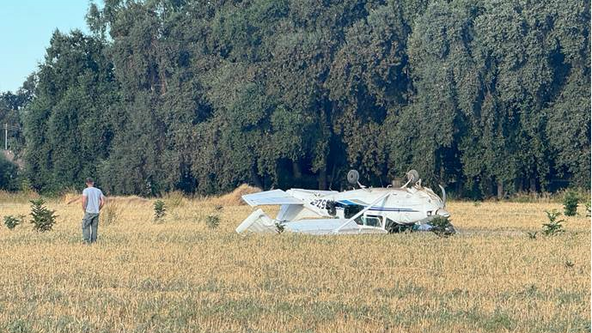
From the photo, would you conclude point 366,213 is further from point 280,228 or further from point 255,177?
point 255,177

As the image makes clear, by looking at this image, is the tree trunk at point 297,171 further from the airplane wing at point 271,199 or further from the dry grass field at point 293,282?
the dry grass field at point 293,282

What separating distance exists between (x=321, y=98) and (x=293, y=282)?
3803 cm

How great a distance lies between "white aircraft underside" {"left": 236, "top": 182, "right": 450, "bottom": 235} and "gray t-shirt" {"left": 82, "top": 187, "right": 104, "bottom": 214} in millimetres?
3883

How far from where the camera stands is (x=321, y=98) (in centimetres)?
5328

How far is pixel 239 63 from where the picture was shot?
178 feet

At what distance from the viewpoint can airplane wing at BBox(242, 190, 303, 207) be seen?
2605 cm

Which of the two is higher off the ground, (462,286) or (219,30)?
(219,30)

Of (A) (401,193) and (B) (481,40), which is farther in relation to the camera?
(B) (481,40)

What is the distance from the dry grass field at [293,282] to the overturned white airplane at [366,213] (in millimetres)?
668

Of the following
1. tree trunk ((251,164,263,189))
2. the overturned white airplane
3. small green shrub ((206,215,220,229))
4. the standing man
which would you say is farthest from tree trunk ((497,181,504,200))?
the standing man

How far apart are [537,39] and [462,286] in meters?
35.1

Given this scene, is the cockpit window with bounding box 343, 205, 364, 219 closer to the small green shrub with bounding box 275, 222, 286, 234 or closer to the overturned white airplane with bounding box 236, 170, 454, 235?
the overturned white airplane with bounding box 236, 170, 454, 235

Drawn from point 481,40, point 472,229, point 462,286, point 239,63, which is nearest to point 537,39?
point 481,40

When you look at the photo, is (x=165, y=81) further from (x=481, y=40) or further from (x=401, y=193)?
(x=401, y=193)
